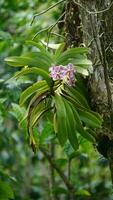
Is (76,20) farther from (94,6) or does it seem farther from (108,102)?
(108,102)

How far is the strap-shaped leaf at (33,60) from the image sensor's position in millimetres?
1466

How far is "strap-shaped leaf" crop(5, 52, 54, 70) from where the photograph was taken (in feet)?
4.81

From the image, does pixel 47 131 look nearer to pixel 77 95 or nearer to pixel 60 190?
pixel 77 95

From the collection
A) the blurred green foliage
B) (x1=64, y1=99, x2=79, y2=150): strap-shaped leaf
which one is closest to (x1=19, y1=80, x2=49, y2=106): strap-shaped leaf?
(x1=64, y1=99, x2=79, y2=150): strap-shaped leaf

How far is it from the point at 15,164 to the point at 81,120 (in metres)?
2.90

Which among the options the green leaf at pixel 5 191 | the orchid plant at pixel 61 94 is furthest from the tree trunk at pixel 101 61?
the green leaf at pixel 5 191

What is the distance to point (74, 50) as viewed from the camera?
4.83ft

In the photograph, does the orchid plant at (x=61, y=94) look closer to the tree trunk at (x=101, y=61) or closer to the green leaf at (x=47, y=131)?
the tree trunk at (x=101, y=61)

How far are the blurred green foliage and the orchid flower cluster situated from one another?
452 millimetres

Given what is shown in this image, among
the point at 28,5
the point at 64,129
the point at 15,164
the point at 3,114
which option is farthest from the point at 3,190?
the point at 15,164

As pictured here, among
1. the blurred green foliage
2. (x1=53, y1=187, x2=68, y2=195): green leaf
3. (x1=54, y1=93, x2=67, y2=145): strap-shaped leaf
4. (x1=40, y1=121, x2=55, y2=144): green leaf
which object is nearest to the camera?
(x1=54, y1=93, x2=67, y2=145): strap-shaped leaf

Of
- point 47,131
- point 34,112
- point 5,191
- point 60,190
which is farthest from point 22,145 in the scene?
point 34,112

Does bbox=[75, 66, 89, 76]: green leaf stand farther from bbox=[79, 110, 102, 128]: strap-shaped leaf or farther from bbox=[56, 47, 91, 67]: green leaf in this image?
bbox=[79, 110, 102, 128]: strap-shaped leaf

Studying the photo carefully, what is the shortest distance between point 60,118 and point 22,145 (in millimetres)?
2840
